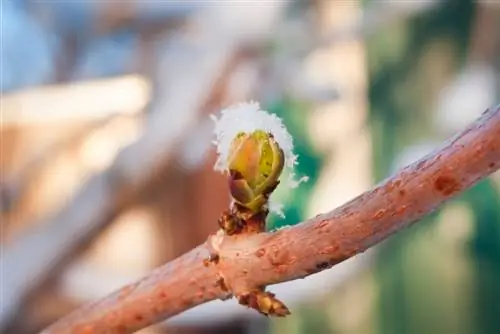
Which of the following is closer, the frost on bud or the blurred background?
the frost on bud

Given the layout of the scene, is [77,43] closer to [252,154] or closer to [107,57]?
[107,57]

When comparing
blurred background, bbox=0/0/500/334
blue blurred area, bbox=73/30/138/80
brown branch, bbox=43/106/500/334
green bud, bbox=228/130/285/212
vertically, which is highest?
blue blurred area, bbox=73/30/138/80

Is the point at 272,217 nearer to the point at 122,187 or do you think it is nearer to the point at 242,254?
the point at 242,254

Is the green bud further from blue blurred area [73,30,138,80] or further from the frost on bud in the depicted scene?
blue blurred area [73,30,138,80]

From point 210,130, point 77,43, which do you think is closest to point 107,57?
point 77,43

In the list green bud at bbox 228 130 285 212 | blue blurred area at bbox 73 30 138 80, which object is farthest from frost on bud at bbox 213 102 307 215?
blue blurred area at bbox 73 30 138 80

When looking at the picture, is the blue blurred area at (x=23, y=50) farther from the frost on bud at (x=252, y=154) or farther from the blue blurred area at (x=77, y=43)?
the frost on bud at (x=252, y=154)
